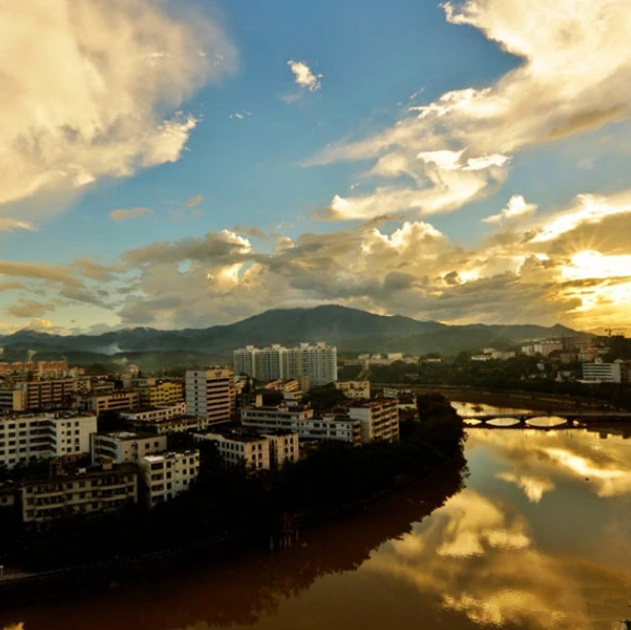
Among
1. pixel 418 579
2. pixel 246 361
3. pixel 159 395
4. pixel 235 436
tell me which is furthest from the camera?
pixel 246 361

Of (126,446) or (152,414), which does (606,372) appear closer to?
(152,414)

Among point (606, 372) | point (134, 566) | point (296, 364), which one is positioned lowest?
point (134, 566)

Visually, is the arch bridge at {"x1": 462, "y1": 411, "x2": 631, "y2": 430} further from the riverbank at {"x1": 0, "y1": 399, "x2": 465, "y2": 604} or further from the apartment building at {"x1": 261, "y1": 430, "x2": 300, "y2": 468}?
the apartment building at {"x1": 261, "y1": 430, "x2": 300, "y2": 468}

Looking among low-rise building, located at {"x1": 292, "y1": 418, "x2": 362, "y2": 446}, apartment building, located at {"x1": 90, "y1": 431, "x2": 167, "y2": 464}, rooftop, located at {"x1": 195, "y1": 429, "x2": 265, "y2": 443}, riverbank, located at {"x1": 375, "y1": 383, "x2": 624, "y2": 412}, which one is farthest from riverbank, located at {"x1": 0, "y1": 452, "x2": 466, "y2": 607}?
riverbank, located at {"x1": 375, "y1": 383, "x2": 624, "y2": 412}

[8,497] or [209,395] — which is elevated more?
[209,395]

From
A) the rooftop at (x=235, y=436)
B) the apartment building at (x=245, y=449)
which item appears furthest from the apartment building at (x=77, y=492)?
the rooftop at (x=235, y=436)

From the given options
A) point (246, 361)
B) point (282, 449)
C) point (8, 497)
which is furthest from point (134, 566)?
point (246, 361)
